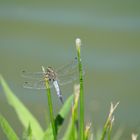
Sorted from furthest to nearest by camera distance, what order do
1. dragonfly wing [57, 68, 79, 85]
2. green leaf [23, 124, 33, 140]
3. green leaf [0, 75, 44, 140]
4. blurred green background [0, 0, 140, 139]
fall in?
blurred green background [0, 0, 140, 139] → dragonfly wing [57, 68, 79, 85] → green leaf [0, 75, 44, 140] → green leaf [23, 124, 33, 140]

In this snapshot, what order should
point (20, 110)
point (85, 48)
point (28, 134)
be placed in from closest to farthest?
point (28, 134) → point (20, 110) → point (85, 48)

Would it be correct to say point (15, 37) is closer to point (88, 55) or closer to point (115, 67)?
point (88, 55)

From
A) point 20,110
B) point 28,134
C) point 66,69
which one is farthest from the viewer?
point 66,69

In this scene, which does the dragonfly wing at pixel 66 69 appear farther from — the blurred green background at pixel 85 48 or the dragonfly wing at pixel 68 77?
the blurred green background at pixel 85 48

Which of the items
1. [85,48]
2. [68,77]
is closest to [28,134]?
[68,77]

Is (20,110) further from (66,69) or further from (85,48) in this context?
(85,48)

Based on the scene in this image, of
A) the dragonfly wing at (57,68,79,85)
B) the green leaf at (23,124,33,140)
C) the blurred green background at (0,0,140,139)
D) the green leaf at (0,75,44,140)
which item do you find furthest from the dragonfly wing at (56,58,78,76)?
the blurred green background at (0,0,140,139)

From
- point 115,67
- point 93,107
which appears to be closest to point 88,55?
point 115,67

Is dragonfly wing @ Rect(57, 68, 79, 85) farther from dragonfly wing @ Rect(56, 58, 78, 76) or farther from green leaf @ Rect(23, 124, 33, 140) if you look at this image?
green leaf @ Rect(23, 124, 33, 140)
